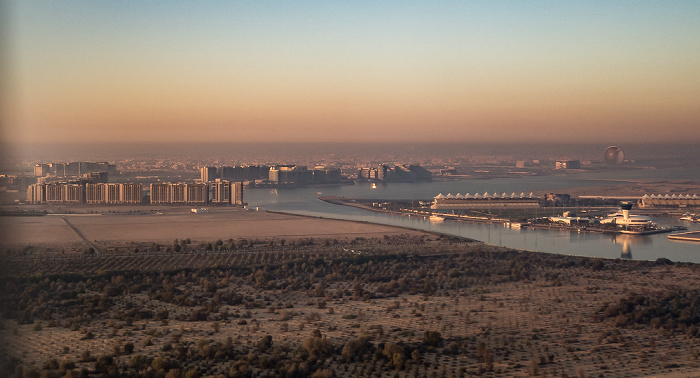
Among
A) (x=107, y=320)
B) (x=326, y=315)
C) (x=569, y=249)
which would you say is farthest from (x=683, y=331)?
(x=569, y=249)

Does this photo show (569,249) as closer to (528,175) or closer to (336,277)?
(336,277)

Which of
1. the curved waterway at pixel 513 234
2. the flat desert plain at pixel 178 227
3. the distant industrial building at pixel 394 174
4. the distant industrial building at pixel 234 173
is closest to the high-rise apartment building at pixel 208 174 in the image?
the distant industrial building at pixel 234 173

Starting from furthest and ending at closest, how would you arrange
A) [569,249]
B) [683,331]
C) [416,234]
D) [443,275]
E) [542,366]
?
[416,234], [569,249], [443,275], [683,331], [542,366]

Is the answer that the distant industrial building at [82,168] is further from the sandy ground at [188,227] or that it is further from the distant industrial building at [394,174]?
the distant industrial building at [394,174]

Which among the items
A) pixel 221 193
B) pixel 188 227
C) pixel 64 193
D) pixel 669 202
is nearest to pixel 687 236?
pixel 669 202

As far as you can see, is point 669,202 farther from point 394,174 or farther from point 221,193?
point 394,174
